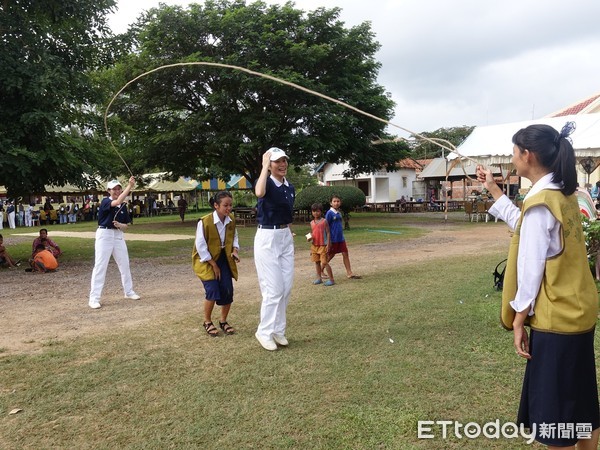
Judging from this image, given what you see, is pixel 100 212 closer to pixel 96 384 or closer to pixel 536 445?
pixel 96 384

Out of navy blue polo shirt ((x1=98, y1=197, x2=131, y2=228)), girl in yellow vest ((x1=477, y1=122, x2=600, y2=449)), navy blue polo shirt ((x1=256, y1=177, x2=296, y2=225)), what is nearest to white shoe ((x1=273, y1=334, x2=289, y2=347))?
navy blue polo shirt ((x1=256, y1=177, x2=296, y2=225))

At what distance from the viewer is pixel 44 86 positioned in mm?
10602

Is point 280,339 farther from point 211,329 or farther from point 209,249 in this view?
point 209,249

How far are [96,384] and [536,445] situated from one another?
140 inches

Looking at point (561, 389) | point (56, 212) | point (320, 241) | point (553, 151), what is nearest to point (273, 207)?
point (553, 151)

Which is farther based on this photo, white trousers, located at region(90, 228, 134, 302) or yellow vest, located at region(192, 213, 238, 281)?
white trousers, located at region(90, 228, 134, 302)

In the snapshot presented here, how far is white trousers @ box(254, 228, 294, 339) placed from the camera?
17.0 feet

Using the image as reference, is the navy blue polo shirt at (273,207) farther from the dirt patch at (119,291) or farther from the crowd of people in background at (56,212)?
the crowd of people in background at (56,212)

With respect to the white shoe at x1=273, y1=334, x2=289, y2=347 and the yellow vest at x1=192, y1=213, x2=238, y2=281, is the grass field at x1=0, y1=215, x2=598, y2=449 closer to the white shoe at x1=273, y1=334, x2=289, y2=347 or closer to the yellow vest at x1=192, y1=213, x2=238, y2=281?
the white shoe at x1=273, y1=334, x2=289, y2=347

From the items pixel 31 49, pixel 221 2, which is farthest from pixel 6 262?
pixel 221 2

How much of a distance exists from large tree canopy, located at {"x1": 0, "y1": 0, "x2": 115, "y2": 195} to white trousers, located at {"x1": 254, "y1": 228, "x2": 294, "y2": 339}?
25.0 ft

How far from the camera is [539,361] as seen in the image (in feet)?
8.21

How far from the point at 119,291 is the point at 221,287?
3.82m

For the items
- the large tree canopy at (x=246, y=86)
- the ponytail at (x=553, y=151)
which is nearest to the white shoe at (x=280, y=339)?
the ponytail at (x=553, y=151)
